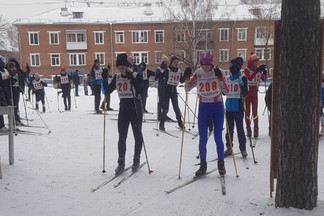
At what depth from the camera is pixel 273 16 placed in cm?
3428

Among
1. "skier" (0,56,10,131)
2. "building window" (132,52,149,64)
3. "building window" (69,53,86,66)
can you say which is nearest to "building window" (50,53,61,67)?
"building window" (69,53,86,66)

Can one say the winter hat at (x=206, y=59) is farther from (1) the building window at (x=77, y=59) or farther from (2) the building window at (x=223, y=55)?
(1) the building window at (x=77, y=59)

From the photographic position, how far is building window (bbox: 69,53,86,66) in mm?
45750

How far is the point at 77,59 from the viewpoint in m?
45.8

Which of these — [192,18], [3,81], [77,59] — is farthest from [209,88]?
[77,59]

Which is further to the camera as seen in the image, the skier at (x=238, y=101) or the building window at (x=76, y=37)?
the building window at (x=76, y=37)

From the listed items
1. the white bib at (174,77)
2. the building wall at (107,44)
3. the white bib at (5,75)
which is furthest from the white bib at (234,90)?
the building wall at (107,44)

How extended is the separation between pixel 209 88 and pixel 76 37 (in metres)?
43.1

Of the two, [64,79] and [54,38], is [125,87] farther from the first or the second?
[54,38]

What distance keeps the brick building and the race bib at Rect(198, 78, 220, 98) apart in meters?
39.0

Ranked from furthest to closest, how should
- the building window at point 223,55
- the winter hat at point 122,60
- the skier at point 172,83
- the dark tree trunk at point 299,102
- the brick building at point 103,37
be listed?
the brick building at point 103,37, the building window at point 223,55, the skier at point 172,83, the winter hat at point 122,60, the dark tree trunk at point 299,102

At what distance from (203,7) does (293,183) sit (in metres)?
32.4

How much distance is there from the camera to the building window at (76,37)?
148ft

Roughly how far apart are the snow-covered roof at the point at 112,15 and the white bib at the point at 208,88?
4026cm
